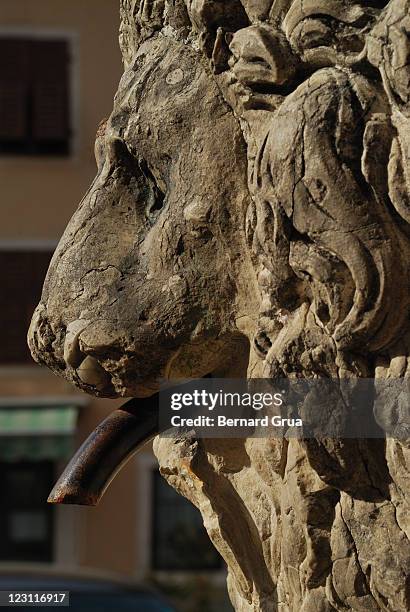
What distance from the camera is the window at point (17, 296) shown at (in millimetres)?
11898

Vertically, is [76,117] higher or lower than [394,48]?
higher

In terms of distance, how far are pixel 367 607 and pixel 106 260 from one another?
17.8 inches

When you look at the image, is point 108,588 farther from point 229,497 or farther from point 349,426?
point 349,426

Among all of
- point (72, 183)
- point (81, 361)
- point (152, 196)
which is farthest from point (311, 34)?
point (72, 183)

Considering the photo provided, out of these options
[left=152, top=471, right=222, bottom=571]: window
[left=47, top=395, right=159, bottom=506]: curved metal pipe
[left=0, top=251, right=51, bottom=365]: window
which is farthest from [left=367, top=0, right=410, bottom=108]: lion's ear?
[left=0, top=251, right=51, bottom=365]: window

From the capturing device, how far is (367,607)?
132cm

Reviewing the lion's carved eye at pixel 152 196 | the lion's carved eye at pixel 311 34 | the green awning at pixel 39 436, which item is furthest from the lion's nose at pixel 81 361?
the green awning at pixel 39 436

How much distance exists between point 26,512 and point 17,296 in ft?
6.62

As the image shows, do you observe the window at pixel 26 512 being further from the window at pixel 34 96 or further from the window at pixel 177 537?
the window at pixel 34 96

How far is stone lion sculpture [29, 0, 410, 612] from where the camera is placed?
1232 mm

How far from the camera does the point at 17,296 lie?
11.9 m

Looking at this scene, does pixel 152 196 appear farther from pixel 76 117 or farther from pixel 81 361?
pixel 76 117

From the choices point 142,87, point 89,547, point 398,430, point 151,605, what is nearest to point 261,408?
point 398,430

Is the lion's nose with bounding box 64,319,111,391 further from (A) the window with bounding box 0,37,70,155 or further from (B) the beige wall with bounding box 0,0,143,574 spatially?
(A) the window with bounding box 0,37,70,155
